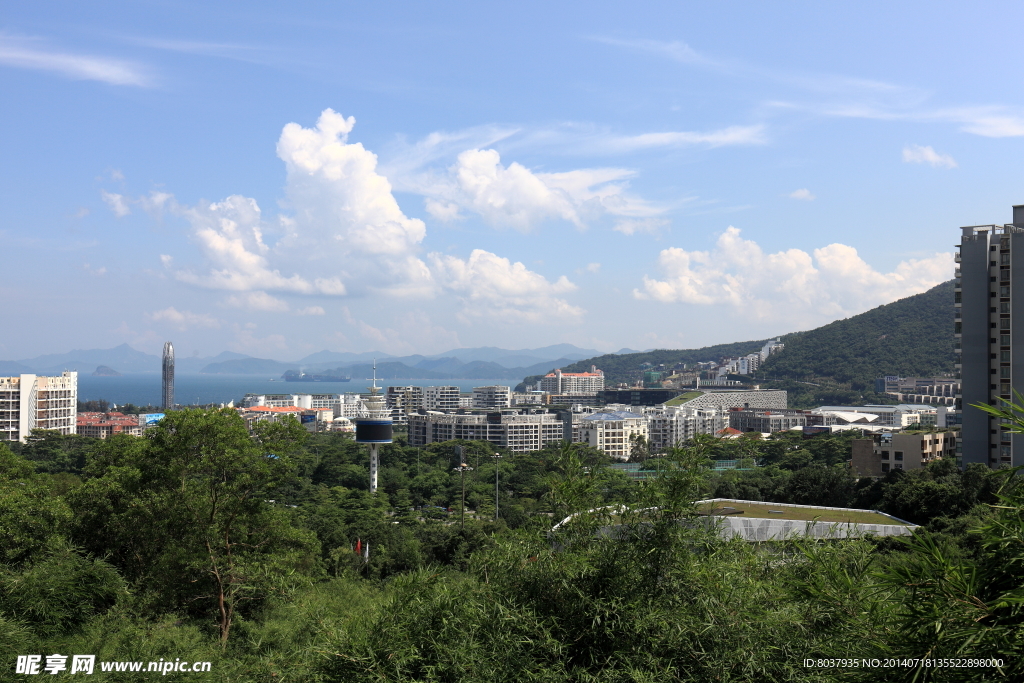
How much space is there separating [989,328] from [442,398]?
67478 mm

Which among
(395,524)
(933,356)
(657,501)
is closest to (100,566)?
(657,501)

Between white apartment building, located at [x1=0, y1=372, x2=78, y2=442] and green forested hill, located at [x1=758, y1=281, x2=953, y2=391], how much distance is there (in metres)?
74.7

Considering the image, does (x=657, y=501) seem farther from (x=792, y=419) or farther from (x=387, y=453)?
(x=792, y=419)

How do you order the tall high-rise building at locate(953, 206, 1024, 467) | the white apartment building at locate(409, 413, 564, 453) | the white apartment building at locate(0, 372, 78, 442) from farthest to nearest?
the white apartment building at locate(409, 413, 564, 453)
the white apartment building at locate(0, 372, 78, 442)
the tall high-rise building at locate(953, 206, 1024, 467)

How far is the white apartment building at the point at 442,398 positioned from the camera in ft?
262

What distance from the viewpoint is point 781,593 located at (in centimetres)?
348

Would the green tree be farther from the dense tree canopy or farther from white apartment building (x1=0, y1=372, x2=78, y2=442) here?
white apartment building (x1=0, y1=372, x2=78, y2=442)

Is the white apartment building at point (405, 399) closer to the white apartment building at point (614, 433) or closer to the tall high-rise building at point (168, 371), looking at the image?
the tall high-rise building at point (168, 371)

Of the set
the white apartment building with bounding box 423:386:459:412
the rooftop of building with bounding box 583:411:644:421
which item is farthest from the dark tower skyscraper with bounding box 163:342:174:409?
the rooftop of building with bounding box 583:411:644:421

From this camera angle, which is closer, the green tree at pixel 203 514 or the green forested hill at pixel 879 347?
the green tree at pixel 203 514

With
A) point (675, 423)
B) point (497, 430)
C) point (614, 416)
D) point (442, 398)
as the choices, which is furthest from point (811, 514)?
point (442, 398)

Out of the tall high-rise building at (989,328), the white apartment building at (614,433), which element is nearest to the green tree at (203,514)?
the tall high-rise building at (989,328)

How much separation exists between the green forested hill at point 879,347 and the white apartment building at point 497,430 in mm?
45119

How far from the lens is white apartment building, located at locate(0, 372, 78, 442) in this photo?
39.5m
